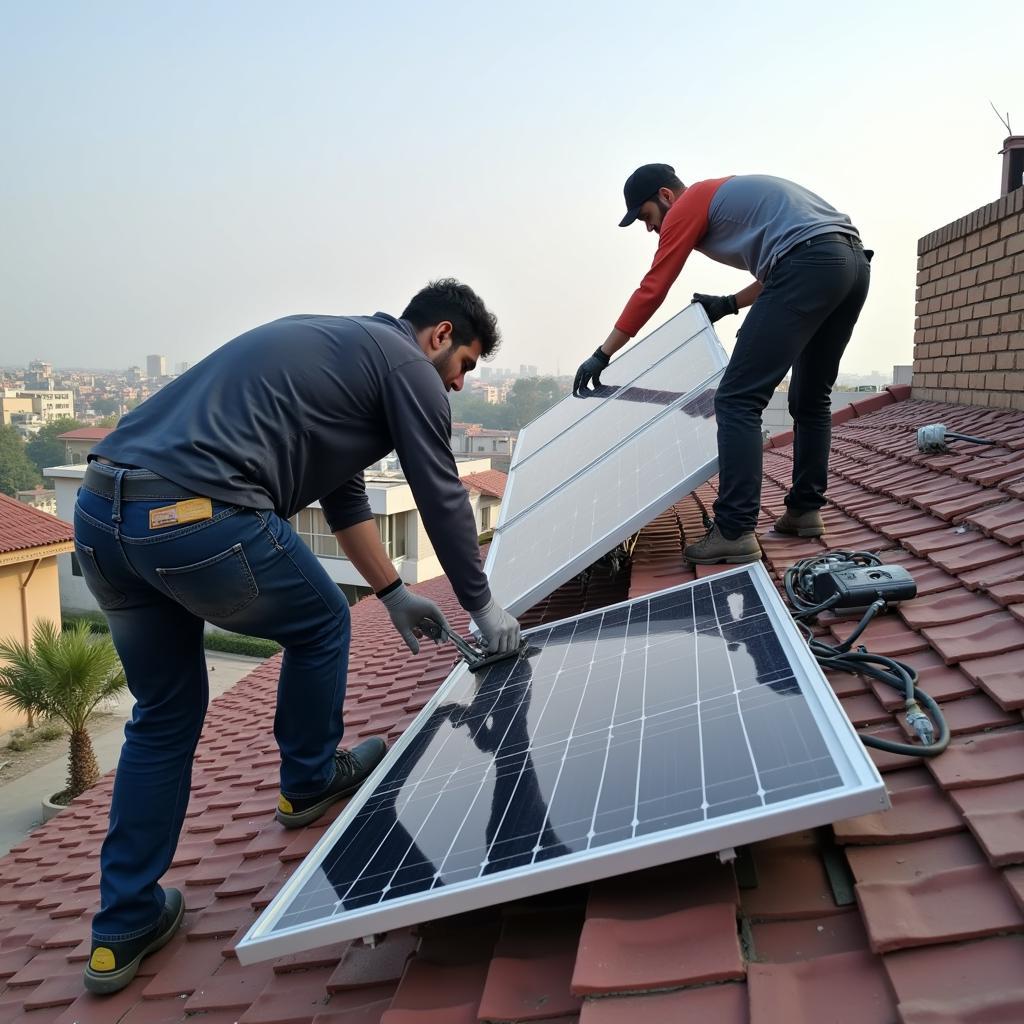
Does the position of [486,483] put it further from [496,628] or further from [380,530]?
[496,628]

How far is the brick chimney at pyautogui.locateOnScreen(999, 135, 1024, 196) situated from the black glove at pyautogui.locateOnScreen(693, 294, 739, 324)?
4565mm

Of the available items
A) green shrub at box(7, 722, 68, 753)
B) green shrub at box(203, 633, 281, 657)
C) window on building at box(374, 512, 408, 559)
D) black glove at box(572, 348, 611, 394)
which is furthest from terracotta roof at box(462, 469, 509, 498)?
black glove at box(572, 348, 611, 394)

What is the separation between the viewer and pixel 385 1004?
178cm

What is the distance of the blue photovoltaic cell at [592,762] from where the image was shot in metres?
1.57

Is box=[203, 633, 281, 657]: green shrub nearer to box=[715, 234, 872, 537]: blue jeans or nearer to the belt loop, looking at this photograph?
box=[715, 234, 872, 537]: blue jeans

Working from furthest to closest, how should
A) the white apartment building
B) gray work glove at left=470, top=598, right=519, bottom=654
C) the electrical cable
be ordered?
the white apartment building → gray work glove at left=470, top=598, right=519, bottom=654 → the electrical cable

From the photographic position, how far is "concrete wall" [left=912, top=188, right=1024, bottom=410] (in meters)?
5.85

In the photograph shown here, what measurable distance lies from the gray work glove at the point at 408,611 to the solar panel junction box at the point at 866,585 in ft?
4.60

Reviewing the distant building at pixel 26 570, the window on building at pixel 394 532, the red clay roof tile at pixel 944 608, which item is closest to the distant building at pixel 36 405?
the window on building at pixel 394 532

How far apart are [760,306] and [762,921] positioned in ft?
8.82

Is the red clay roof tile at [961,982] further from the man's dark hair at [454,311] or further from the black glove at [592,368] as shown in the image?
the black glove at [592,368]

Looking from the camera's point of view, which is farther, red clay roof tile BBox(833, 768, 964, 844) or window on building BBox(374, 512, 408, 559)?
window on building BBox(374, 512, 408, 559)

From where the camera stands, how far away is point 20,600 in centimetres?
1938

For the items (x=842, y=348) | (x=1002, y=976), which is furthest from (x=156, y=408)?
(x=842, y=348)
